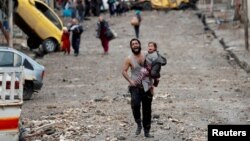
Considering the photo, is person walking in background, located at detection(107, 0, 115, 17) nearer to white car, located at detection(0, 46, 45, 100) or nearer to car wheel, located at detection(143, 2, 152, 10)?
car wheel, located at detection(143, 2, 152, 10)

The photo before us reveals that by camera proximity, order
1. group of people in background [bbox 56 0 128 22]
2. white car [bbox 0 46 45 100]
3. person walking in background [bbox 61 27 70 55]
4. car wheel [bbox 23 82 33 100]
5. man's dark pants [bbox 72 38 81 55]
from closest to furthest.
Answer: white car [bbox 0 46 45 100]
car wheel [bbox 23 82 33 100]
man's dark pants [bbox 72 38 81 55]
person walking in background [bbox 61 27 70 55]
group of people in background [bbox 56 0 128 22]

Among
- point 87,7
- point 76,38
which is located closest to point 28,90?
point 76,38

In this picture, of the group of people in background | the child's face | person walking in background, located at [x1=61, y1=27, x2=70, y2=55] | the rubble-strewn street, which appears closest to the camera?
the child's face

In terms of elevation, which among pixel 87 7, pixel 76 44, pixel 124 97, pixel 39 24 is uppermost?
pixel 87 7

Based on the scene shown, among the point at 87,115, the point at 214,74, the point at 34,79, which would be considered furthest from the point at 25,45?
the point at 87,115

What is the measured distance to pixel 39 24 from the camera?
104 ft

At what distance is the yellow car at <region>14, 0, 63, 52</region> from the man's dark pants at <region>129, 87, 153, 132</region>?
18.8 metres

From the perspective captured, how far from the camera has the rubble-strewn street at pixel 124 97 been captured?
13789 millimetres

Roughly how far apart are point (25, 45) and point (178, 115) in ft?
59.6

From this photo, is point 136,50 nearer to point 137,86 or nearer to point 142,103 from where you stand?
point 137,86

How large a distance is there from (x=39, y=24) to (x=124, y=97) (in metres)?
13.9

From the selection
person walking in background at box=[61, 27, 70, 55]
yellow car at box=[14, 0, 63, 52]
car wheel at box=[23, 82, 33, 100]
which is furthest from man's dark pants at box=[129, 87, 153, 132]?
yellow car at box=[14, 0, 63, 52]

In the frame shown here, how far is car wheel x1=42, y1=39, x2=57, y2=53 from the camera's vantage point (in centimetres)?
3134

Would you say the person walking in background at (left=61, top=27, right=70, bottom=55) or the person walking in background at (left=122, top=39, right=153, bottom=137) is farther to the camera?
the person walking in background at (left=61, top=27, right=70, bottom=55)
